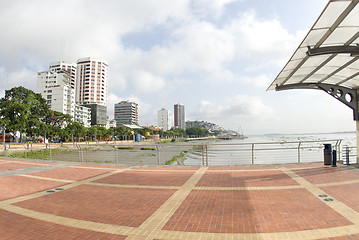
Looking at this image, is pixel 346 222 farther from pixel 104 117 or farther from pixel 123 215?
pixel 104 117

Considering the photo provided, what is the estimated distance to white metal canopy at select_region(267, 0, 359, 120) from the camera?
5.03m

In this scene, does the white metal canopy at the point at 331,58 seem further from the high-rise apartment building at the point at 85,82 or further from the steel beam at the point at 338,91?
the high-rise apartment building at the point at 85,82

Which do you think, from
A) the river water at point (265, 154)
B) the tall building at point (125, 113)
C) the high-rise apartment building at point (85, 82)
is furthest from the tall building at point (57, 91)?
the river water at point (265, 154)

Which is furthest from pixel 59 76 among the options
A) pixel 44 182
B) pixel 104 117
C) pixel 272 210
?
pixel 272 210

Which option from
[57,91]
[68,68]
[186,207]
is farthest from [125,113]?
[186,207]

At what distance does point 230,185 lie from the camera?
6680mm

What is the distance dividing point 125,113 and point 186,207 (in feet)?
543

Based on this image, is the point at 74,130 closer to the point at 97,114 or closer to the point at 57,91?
the point at 57,91

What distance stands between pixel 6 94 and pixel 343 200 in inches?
2615

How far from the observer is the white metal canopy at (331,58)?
198 inches

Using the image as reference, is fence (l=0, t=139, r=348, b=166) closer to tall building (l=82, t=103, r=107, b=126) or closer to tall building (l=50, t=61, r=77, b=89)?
tall building (l=82, t=103, r=107, b=126)

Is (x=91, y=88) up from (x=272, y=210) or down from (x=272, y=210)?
up

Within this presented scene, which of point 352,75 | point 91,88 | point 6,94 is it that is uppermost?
point 91,88

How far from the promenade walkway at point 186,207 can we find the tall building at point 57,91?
96.6 m
